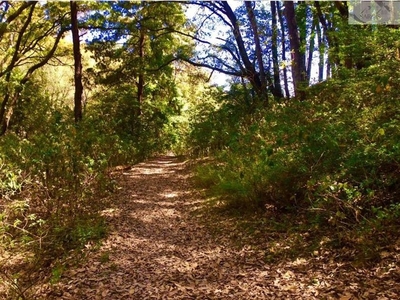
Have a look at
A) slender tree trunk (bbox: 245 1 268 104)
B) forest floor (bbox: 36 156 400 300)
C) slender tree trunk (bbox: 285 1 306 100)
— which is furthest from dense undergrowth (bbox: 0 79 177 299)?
slender tree trunk (bbox: 245 1 268 104)

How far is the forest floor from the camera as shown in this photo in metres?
2.95

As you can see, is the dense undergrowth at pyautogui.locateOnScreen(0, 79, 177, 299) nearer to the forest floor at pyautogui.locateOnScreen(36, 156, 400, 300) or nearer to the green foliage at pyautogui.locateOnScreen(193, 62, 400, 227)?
the forest floor at pyautogui.locateOnScreen(36, 156, 400, 300)

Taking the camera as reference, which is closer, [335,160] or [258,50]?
[335,160]

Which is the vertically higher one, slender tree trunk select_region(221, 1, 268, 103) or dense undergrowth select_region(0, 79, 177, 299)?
slender tree trunk select_region(221, 1, 268, 103)

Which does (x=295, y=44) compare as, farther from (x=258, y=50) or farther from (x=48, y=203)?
(x=48, y=203)

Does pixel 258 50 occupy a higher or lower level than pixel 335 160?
higher

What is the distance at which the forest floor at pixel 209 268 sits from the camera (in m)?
2.95

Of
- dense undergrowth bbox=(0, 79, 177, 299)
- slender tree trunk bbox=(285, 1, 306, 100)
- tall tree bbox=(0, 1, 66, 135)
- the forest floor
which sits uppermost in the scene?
tall tree bbox=(0, 1, 66, 135)

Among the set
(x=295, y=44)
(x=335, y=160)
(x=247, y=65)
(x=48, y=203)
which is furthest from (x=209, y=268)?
(x=247, y=65)

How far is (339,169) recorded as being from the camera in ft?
12.7

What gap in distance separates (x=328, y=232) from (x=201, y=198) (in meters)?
3.44

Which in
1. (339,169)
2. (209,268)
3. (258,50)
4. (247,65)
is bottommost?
(209,268)

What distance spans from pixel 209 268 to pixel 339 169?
1.85 meters

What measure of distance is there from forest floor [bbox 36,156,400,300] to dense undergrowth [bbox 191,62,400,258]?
33cm
